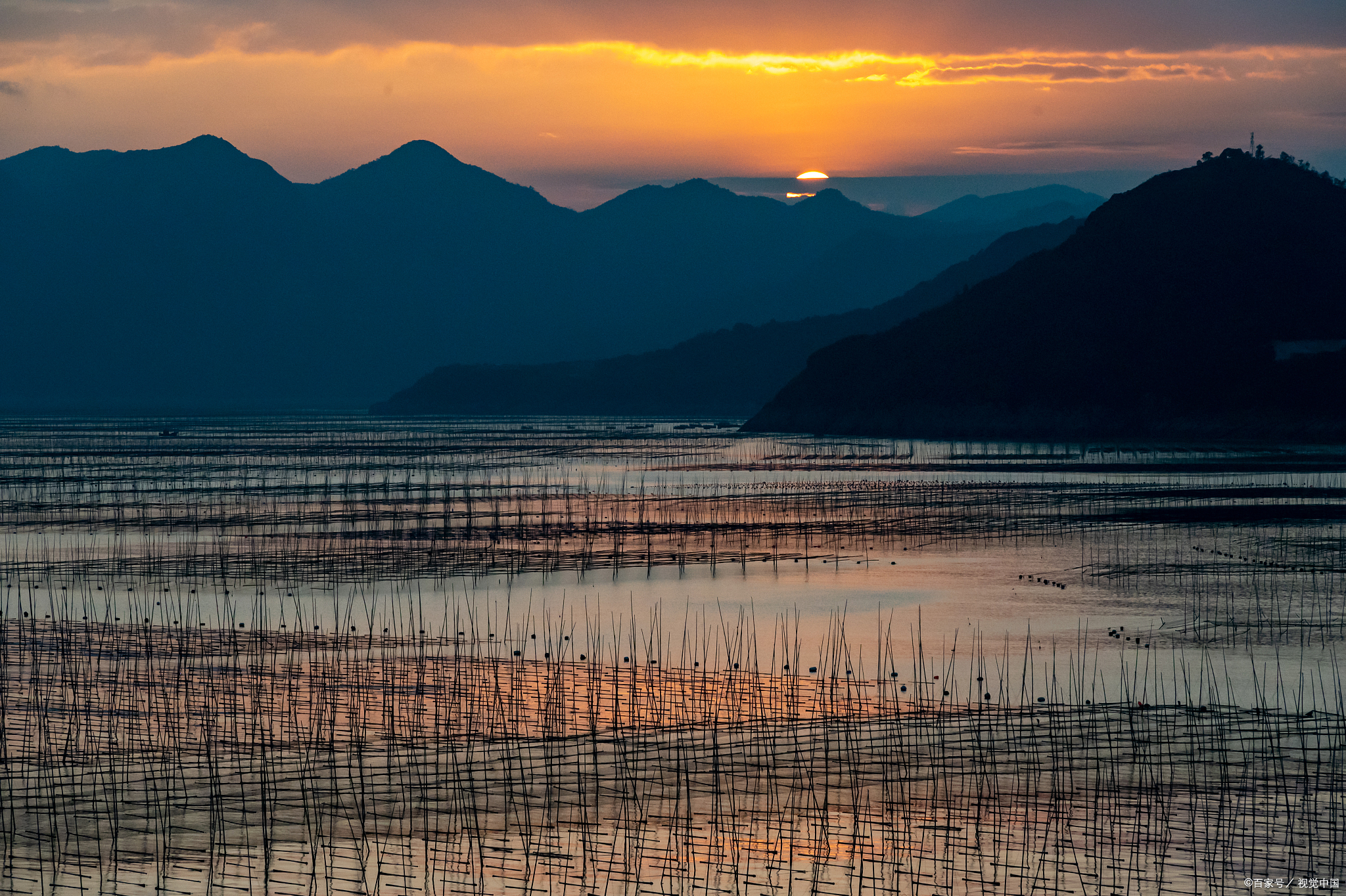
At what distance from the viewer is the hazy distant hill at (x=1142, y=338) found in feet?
430

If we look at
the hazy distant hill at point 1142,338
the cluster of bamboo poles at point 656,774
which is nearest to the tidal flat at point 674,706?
the cluster of bamboo poles at point 656,774

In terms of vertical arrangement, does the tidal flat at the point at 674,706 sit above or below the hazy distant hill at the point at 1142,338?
below

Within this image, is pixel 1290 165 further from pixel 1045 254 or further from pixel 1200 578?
pixel 1200 578

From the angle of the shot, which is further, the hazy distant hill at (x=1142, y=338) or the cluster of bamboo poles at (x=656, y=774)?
the hazy distant hill at (x=1142, y=338)

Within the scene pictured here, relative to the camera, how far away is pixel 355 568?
3816 centimetres

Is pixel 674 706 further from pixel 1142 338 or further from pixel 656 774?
pixel 1142 338

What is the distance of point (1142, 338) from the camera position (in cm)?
14488

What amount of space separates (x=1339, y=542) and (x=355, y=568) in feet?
96.4

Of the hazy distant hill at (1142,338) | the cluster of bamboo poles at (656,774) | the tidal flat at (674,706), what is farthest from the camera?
the hazy distant hill at (1142,338)

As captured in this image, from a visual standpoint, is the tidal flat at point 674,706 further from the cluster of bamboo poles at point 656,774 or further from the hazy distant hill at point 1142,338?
the hazy distant hill at point 1142,338

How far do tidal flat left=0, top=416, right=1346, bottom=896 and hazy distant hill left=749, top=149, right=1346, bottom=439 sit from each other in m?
87.5

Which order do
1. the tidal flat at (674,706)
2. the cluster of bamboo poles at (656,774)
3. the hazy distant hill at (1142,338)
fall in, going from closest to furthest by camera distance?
1. the cluster of bamboo poles at (656,774)
2. the tidal flat at (674,706)
3. the hazy distant hill at (1142,338)

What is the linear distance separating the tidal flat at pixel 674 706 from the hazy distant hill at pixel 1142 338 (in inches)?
3444

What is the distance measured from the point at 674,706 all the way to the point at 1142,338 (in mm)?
134352
